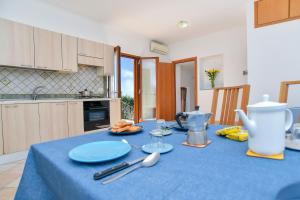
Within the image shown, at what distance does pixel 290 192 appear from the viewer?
1.30ft

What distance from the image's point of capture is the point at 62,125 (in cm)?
287

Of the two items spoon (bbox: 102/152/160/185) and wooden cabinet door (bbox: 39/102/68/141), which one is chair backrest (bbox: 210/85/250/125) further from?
wooden cabinet door (bbox: 39/102/68/141)

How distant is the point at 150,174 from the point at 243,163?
287mm

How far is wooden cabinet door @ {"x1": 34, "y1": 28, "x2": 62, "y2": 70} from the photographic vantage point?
108 inches

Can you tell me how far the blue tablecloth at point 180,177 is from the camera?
1.19 feet

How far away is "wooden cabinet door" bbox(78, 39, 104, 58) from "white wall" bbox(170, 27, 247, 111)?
2.83 metres

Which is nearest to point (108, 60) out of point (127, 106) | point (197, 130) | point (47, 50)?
point (47, 50)

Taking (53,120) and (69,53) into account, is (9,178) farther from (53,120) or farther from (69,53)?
(69,53)

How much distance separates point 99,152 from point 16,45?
281 cm

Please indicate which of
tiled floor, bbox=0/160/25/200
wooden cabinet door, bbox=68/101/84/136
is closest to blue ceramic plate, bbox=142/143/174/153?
tiled floor, bbox=0/160/25/200

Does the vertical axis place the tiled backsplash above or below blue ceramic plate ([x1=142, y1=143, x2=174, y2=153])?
above

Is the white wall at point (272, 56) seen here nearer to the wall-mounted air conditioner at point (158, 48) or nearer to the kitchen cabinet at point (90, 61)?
the wall-mounted air conditioner at point (158, 48)

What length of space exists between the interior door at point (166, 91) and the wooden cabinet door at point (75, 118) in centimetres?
252

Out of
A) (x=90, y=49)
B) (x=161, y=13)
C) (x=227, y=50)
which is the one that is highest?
(x=161, y=13)
